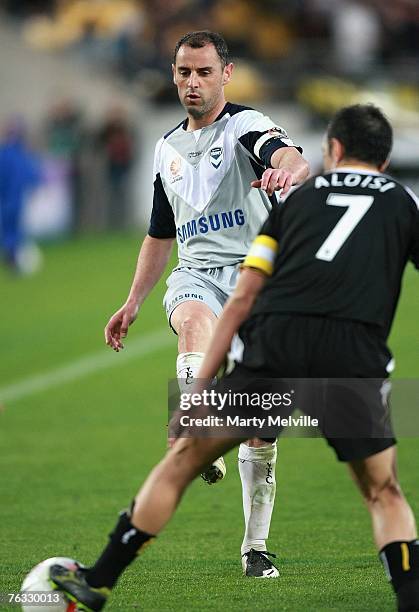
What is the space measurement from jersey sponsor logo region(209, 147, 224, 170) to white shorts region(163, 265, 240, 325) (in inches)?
21.6

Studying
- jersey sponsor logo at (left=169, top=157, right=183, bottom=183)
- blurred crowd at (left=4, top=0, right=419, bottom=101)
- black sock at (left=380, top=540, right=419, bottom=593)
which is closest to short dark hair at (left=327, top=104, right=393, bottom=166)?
black sock at (left=380, top=540, right=419, bottom=593)

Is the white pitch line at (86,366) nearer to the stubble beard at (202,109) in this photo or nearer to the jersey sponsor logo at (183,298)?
the jersey sponsor logo at (183,298)

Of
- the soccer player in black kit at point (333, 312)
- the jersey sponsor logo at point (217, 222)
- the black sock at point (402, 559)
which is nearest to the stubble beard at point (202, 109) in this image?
the jersey sponsor logo at point (217, 222)

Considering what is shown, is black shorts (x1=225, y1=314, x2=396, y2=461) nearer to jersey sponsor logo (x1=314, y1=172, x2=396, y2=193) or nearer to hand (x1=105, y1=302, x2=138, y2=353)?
jersey sponsor logo (x1=314, y1=172, x2=396, y2=193)

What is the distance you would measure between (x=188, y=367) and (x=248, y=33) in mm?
25333

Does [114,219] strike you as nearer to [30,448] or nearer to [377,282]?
[30,448]

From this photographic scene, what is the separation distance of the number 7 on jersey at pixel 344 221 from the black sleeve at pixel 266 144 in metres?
1.11

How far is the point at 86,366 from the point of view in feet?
45.4

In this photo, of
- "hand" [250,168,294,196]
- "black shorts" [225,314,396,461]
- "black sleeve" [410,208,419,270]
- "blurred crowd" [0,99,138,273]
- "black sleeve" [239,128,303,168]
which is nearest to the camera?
"black shorts" [225,314,396,461]

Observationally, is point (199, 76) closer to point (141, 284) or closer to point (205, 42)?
point (205, 42)

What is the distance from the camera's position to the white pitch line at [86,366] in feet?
40.9

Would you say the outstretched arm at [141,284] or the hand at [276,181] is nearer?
the hand at [276,181]

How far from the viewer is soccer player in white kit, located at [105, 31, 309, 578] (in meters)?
6.30

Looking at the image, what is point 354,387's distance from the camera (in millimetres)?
4816
